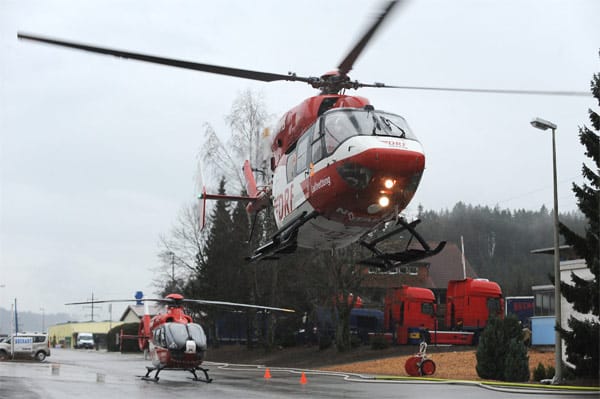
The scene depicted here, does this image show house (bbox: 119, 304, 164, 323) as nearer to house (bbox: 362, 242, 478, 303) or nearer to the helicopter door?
house (bbox: 362, 242, 478, 303)

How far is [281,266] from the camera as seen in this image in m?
47.2

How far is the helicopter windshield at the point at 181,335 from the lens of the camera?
27.3 meters

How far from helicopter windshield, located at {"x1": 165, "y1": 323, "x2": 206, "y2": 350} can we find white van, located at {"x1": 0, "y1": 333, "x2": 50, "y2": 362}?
23290 millimetres

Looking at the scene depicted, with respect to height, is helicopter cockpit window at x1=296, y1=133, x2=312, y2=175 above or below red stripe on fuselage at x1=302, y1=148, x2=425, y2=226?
above

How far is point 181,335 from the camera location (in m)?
27.6

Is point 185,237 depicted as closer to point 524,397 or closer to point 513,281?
point 513,281

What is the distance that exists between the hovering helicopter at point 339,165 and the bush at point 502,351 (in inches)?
522

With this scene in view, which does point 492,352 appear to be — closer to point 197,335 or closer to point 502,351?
point 502,351

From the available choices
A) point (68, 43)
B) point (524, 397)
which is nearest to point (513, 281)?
point (524, 397)

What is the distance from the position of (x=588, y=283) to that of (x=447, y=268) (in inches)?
1957

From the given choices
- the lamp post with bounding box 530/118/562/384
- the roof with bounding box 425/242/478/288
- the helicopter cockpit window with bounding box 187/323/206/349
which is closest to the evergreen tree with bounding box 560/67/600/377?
the lamp post with bounding box 530/118/562/384

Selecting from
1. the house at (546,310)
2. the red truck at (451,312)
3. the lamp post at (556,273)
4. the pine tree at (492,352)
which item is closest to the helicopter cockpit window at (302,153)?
the lamp post at (556,273)

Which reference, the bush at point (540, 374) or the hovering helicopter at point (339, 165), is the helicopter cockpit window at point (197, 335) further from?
the hovering helicopter at point (339, 165)

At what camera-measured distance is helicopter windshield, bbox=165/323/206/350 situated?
27.3 meters
